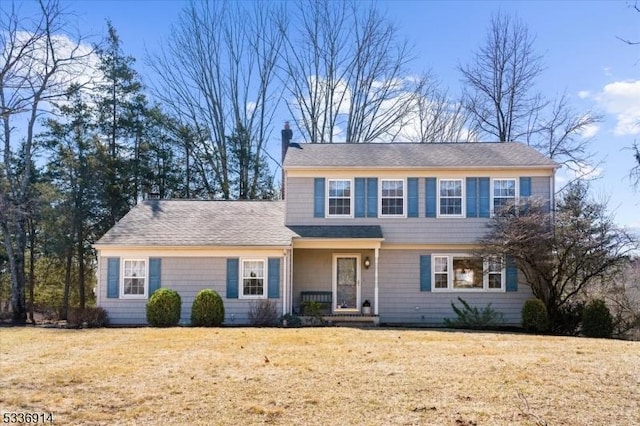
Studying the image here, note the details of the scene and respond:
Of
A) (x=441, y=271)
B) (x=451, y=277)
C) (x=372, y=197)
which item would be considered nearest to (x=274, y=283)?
(x=372, y=197)

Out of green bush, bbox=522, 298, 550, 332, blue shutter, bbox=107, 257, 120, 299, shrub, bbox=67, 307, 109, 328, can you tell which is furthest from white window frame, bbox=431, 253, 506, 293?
shrub, bbox=67, 307, 109, 328

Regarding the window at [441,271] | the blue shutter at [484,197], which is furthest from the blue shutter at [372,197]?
the blue shutter at [484,197]

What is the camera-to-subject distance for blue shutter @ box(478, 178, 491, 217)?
18.2 meters

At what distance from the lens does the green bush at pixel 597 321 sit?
15.3 m

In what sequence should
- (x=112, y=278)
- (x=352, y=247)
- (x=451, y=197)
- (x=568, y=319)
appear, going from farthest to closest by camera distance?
(x=451, y=197), (x=352, y=247), (x=112, y=278), (x=568, y=319)

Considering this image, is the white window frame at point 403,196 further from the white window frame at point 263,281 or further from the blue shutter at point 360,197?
the white window frame at point 263,281

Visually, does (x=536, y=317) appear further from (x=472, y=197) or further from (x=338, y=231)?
(x=338, y=231)

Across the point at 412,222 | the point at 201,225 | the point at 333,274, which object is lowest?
the point at 333,274

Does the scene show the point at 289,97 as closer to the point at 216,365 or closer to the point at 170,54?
the point at 170,54

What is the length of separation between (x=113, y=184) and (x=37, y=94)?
52.0 ft

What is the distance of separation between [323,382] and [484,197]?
12.4 meters

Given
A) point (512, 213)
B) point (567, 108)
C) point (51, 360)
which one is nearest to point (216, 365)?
point (51, 360)

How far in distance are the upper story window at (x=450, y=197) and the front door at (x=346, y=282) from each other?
3.43 m

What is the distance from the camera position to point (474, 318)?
17.1 meters
